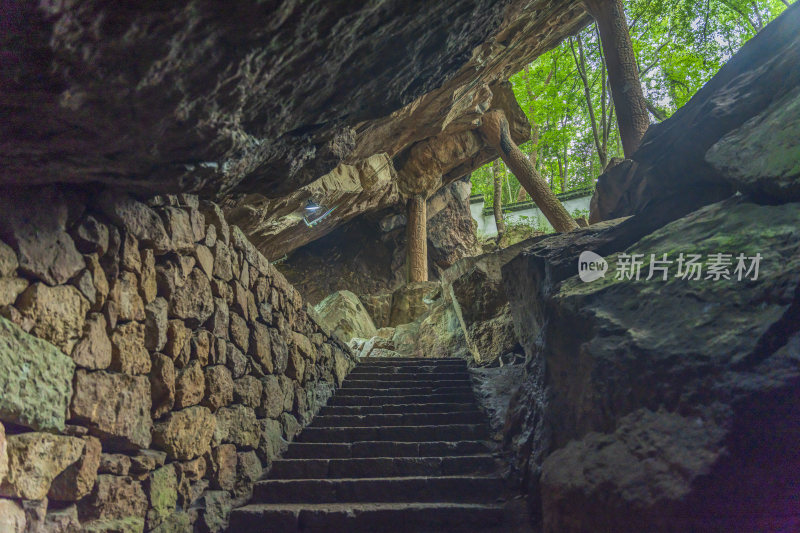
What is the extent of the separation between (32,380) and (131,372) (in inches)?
24.3

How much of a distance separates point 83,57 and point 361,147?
292 inches

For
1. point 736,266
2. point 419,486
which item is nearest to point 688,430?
point 736,266

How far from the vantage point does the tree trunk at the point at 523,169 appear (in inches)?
371

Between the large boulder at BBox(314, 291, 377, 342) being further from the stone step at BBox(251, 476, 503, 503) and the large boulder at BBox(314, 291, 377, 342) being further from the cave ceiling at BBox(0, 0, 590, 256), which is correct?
the cave ceiling at BBox(0, 0, 590, 256)

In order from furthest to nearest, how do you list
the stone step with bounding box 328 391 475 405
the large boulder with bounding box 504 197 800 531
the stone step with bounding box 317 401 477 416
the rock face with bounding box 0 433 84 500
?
the stone step with bounding box 328 391 475 405 → the stone step with bounding box 317 401 477 416 → the large boulder with bounding box 504 197 800 531 → the rock face with bounding box 0 433 84 500

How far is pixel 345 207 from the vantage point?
10258 millimetres

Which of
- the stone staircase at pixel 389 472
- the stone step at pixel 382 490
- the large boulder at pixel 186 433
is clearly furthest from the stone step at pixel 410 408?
the large boulder at pixel 186 433

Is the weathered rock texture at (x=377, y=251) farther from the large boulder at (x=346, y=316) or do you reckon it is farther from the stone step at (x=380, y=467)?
the stone step at (x=380, y=467)

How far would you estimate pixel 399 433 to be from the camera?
177 inches

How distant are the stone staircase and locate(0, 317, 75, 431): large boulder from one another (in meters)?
1.72

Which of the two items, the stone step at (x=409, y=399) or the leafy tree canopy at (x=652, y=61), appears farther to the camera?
the leafy tree canopy at (x=652, y=61)

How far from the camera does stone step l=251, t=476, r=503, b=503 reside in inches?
138

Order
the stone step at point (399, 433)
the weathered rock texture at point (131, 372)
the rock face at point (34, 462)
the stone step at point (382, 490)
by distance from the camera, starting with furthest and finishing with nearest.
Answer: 1. the stone step at point (399, 433)
2. the stone step at point (382, 490)
3. the weathered rock texture at point (131, 372)
4. the rock face at point (34, 462)

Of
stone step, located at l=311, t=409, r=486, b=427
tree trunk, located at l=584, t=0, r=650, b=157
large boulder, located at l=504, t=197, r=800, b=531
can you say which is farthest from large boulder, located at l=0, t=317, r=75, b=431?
tree trunk, located at l=584, t=0, r=650, b=157
